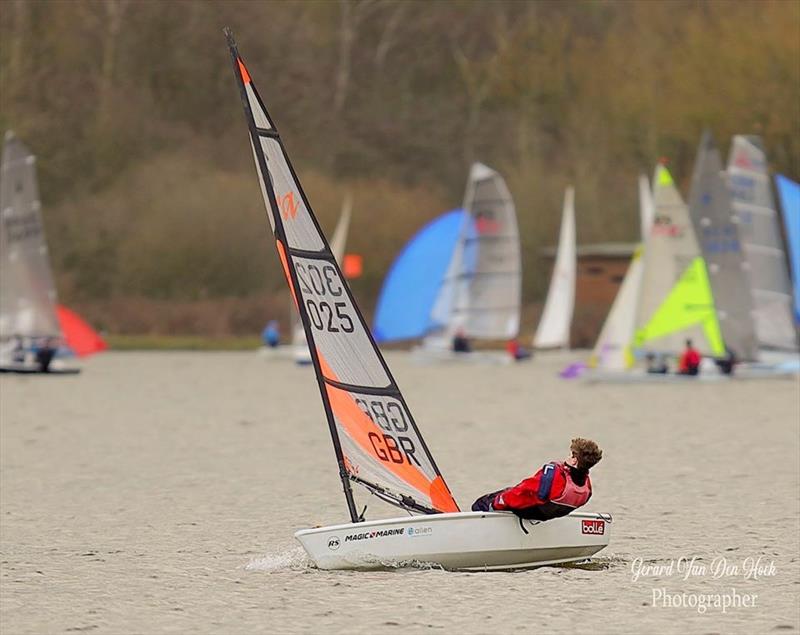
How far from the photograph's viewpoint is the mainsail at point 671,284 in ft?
95.3

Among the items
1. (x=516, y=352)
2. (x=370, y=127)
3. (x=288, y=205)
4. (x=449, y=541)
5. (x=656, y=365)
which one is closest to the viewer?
(x=449, y=541)

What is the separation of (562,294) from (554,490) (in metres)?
28.0

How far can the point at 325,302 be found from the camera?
9.91 meters

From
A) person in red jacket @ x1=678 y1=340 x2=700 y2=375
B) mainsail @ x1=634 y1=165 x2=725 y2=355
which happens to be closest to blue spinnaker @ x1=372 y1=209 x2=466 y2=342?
mainsail @ x1=634 y1=165 x2=725 y2=355

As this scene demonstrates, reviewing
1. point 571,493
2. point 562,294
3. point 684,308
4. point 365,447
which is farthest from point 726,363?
point 571,493

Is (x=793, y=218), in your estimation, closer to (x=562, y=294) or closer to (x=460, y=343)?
(x=562, y=294)

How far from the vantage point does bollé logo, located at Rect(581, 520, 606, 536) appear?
9.59 meters

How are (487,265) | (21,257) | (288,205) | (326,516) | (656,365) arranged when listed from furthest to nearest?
1. (487,265)
2. (21,257)
3. (656,365)
4. (326,516)
5. (288,205)

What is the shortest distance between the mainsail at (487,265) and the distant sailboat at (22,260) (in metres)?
9.03

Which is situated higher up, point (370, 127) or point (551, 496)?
point (370, 127)

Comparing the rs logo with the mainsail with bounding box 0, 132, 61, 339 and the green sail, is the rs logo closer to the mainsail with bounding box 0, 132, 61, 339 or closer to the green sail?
the green sail

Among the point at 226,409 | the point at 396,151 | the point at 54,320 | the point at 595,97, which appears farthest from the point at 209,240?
the point at 226,409

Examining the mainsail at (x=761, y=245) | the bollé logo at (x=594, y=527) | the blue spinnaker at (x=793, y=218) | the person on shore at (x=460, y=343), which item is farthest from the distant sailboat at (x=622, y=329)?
the bollé logo at (x=594, y=527)

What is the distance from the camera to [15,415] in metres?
22.3
